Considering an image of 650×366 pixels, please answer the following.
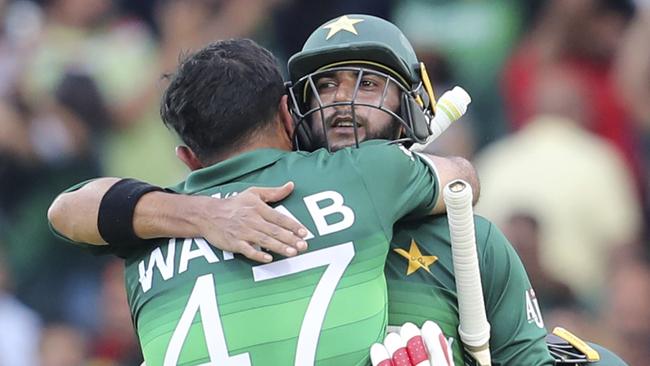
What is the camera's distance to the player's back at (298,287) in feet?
11.0

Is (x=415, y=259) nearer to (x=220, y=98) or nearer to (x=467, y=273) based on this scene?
(x=467, y=273)

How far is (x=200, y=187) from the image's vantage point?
367cm

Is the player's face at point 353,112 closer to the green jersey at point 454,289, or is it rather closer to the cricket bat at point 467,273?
the green jersey at point 454,289

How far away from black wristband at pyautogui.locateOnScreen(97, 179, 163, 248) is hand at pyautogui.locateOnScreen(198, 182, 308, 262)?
10.0 inches

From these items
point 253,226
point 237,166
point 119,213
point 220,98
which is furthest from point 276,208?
point 119,213

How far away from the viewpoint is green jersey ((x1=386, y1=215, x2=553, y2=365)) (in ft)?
12.0

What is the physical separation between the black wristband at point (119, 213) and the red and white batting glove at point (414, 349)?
2.49 ft

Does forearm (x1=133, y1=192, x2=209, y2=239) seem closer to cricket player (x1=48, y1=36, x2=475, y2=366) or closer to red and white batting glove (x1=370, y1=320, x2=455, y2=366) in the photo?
cricket player (x1=48, y1=36, x2=475, y2=366)

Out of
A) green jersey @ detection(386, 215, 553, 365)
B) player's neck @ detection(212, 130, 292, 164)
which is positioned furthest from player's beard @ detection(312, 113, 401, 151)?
green jersey @ detection(386, 215, 553, 365)

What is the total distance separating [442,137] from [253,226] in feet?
12.3

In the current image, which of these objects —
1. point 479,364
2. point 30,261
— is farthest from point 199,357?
point 30,261

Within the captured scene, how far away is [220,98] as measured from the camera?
3.62 m

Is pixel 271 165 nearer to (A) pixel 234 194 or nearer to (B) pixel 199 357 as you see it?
(A) pixel 234 194

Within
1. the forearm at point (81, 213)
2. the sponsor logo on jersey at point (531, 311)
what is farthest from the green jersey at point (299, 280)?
the sponsor logo on jersey at point (531, 311)
